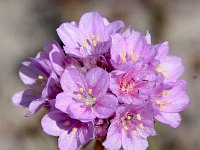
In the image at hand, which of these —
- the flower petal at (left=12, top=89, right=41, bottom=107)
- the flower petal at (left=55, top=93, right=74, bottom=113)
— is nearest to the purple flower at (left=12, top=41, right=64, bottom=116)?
the flower petal at (left=12, top=89, right=41, bottom=107)

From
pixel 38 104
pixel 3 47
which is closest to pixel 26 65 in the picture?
pixel 38 104

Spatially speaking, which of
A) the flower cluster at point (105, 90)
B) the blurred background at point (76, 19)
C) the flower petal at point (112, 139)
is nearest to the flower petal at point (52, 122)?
the flower cluster at point (105, 90)

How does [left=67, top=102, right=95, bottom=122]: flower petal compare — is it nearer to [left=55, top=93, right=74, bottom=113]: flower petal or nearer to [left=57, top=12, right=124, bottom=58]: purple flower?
[left=55, top=93, right=74, bottom=113]: flower petal

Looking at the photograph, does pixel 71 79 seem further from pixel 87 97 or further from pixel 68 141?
pixel 68 141

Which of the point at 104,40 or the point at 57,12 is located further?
the point at 57,12

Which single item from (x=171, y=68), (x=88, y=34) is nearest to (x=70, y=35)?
(x=88, y=34)

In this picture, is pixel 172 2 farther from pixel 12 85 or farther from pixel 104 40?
pixel 104 40
